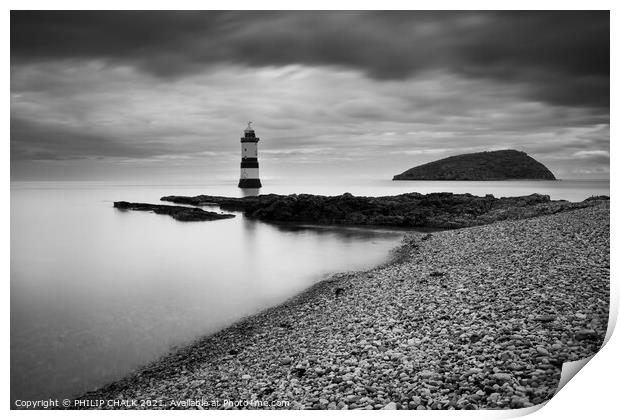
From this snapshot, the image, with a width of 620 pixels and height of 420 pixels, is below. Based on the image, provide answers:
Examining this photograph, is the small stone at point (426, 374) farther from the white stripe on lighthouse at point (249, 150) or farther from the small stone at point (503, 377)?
the white stripe on lighthouse at point (249, 150)

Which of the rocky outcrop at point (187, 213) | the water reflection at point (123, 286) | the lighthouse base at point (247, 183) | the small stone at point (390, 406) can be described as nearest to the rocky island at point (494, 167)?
the water reflection at point (123, 286)

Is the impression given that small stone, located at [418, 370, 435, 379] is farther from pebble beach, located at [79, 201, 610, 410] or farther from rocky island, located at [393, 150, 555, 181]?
rocky island, located at [393, 150, 555, 181]

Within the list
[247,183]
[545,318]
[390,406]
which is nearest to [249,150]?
[247,183]

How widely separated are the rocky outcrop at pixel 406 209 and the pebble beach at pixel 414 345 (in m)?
12.4

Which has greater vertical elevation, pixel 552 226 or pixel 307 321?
pixel 552 226

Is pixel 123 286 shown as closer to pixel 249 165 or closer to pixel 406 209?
pixel 406 209

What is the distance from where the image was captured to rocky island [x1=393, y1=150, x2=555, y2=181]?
1183 centimetres

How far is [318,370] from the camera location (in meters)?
4.58

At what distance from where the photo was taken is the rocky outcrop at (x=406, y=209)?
20422 millimetres

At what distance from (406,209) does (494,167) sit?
23.7ft
